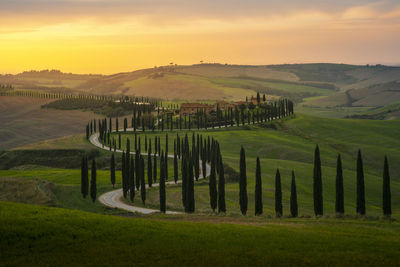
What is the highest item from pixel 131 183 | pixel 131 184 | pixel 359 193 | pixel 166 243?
pixel 166 243

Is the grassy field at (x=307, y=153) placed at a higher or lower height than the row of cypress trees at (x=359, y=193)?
lower

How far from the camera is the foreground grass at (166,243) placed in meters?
30.2

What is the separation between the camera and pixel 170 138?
524ft

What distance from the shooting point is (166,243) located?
3350 cm

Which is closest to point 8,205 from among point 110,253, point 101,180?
point 110,253

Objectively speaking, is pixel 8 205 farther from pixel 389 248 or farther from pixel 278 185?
pixel 278 185

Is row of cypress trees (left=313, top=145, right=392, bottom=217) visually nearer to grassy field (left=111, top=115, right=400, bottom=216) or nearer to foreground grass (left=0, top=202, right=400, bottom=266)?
grassy field (left=111, top=115, right=400, bottom=216)

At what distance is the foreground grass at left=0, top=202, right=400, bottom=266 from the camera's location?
30234mm

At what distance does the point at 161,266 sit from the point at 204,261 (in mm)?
2630

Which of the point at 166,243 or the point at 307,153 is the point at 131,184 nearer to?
the point at 166,243

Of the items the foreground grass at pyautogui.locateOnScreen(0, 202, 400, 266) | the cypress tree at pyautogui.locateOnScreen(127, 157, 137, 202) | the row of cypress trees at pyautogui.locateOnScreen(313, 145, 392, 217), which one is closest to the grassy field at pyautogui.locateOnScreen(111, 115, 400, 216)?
the cypress tree at pyautogui.locateOnScreen(127, 157, 137, 202)

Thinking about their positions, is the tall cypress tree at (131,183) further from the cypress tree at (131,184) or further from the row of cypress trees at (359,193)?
the row of cypress trees at (359,193)

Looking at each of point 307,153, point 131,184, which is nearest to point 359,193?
point 131,184

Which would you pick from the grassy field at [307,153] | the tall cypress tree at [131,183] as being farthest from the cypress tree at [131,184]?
the grassy field at [307,153]
